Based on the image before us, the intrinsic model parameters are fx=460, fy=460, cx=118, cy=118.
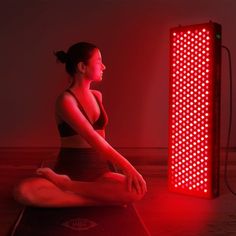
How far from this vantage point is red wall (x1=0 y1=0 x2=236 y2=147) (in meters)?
4.04

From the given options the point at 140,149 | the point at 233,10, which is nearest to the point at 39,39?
the point at 140,149

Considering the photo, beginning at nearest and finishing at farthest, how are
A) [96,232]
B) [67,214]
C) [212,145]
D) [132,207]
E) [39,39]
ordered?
[96,232], [67,214], [132,207], [212,145], [39,39]

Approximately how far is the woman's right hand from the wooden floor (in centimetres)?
14

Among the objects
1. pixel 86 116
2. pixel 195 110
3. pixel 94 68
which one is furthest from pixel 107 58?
pixel 86 116

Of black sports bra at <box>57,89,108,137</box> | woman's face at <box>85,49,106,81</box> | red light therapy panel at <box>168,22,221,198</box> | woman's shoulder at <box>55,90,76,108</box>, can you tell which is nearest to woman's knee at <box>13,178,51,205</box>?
black sports bra at <box>57,89,108,137</box>

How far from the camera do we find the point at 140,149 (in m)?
4.11

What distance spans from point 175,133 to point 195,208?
0.45 meters

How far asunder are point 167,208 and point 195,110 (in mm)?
521

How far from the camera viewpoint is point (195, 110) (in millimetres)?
2295

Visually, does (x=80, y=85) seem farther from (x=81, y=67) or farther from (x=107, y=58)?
(x=107, y=58)

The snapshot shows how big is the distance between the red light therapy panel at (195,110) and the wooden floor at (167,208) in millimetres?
107

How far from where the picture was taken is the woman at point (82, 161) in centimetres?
189

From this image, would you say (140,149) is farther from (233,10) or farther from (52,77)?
(233,10)

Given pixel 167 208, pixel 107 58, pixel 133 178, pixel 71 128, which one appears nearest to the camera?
pixel 133 178
